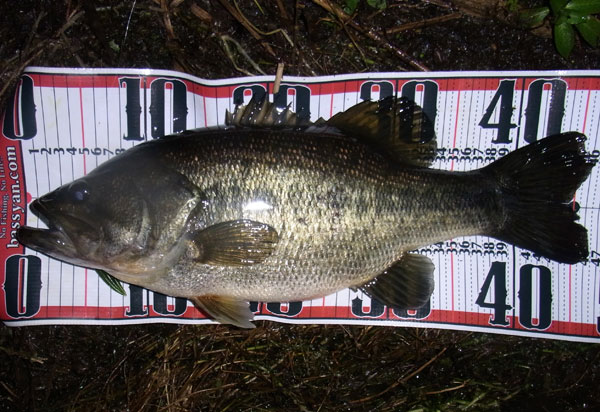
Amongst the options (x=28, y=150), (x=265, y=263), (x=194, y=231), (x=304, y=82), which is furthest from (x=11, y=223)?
(x=304, y=82)

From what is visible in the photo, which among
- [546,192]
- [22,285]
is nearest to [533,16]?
[546,192]

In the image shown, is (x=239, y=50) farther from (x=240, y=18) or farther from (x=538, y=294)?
(x=538, y=294)

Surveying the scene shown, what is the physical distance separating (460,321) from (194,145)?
178 cm

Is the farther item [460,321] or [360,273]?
[460,321]

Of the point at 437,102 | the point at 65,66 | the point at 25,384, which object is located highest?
the point at 65,66

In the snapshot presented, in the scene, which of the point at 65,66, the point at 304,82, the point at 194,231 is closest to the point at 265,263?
the point at 194,231

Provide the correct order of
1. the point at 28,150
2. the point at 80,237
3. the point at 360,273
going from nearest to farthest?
the point at 80,237 → the point at 360,273 → the point at 28,150

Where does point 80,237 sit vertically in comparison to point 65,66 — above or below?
below

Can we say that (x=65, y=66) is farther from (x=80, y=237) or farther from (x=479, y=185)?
(x=479, y=185)

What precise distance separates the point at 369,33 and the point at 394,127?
70cm

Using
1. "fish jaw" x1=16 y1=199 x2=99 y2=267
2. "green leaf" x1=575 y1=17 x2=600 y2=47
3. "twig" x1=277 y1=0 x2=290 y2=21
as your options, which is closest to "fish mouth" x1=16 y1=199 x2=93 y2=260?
"fish jaw" x1=16 y1=199 x2=99 y2=267

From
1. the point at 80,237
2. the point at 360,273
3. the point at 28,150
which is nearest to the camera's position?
the point at 80,237

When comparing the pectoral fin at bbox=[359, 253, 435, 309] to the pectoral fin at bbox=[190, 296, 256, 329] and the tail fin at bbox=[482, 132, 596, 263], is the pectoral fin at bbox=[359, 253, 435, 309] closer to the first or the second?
the tail fin at bbox=[482, 132, 596, 263]

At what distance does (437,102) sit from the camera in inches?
99.4
